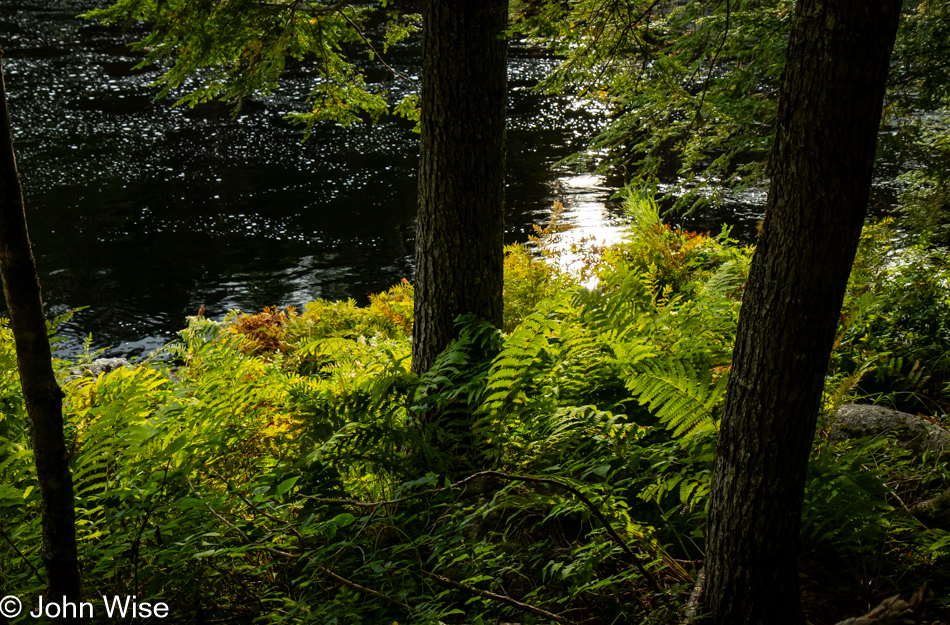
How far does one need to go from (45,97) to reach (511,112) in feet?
41.1

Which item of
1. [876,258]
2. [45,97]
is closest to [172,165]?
[45,97]

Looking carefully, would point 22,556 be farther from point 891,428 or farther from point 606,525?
point 891,428

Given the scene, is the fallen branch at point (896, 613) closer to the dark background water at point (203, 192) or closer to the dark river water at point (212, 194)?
the dark background water at point (203, 192)

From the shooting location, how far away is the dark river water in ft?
34.2

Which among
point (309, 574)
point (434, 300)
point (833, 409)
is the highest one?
point (434, 300)

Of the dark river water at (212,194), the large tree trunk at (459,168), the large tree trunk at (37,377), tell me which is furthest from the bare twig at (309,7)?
the dark river water at (212,194)

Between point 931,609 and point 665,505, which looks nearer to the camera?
point 931,609

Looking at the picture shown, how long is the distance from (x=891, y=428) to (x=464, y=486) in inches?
97.5

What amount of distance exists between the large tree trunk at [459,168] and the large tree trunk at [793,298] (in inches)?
68.4

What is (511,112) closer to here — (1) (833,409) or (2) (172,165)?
(2) (172,165)

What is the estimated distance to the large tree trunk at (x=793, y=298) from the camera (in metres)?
1.90

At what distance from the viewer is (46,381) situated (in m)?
1.99

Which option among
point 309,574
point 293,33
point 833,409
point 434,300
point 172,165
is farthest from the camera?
point 172,165

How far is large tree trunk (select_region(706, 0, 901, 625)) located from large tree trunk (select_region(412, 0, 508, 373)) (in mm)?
1738
